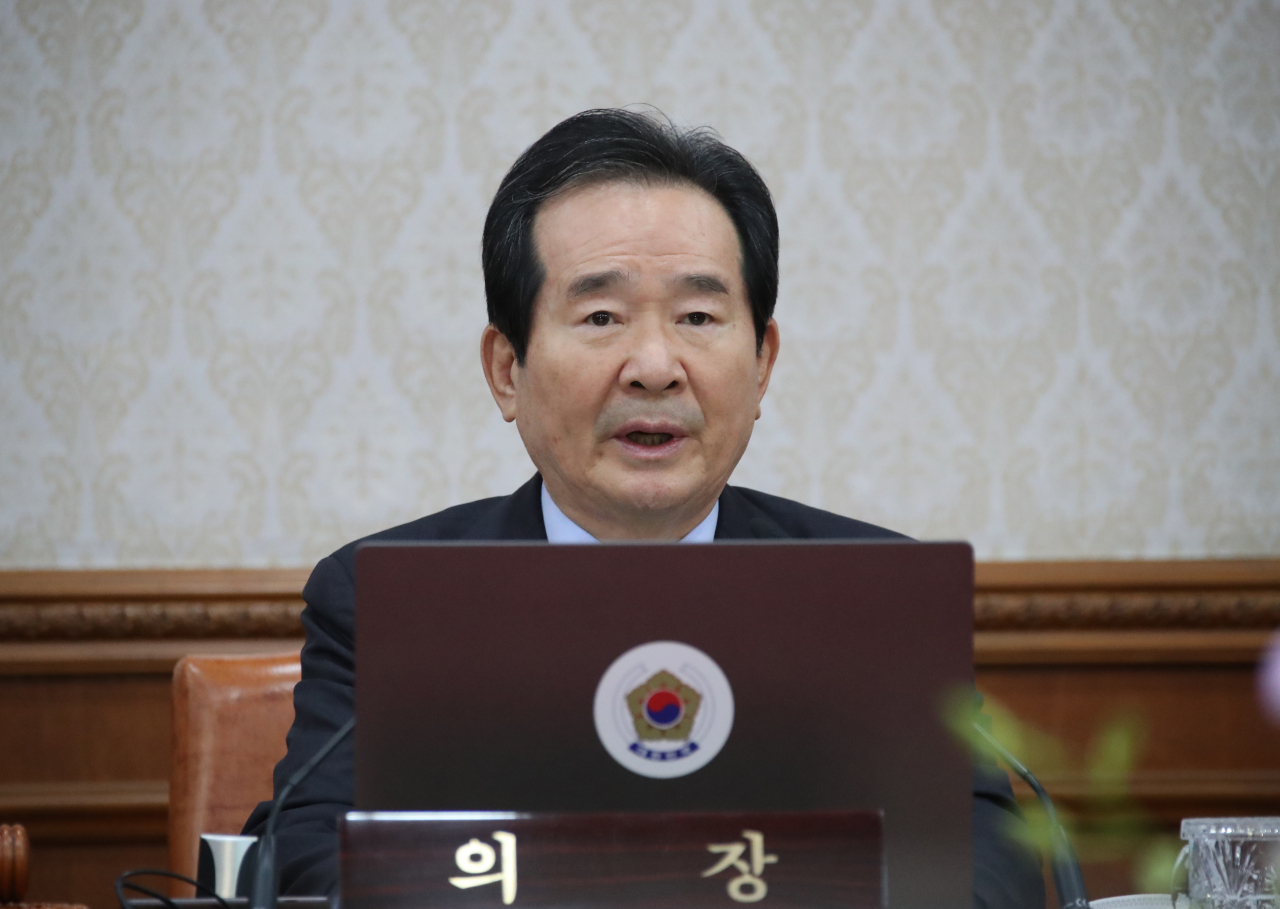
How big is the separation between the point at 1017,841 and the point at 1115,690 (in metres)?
1.51

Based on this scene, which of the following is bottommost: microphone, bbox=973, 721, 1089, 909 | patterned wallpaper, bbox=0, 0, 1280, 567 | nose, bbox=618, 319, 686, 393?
microphone, bbox=973, 721, 1089, 909

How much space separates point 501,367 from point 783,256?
3.35ft

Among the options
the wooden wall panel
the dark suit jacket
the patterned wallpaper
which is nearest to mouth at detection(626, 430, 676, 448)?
the dark suit jacket

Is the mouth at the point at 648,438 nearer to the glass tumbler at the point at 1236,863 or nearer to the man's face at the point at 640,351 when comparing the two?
the man's face at the point at 640,351

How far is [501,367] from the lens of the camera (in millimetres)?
1461

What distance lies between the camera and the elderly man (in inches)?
50.6

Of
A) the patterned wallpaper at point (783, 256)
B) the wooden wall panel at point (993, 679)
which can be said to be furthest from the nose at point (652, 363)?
the wooden wall panel at point (993, 679)

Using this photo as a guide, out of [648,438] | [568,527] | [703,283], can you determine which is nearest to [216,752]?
[568,527]

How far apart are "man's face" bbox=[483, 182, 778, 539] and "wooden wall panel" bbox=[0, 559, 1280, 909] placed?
1103mm

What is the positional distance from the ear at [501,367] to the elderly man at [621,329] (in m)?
0.01

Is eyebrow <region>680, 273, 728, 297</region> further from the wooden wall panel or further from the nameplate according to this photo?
the wooden wall panel

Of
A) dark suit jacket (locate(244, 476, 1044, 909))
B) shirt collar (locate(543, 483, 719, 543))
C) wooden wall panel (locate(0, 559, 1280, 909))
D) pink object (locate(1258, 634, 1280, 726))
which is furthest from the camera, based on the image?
pink object (locate(1258, 634, 1280, 726))

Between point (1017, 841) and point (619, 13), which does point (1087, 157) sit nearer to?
point (619, 13)

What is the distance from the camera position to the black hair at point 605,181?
1.36 metres
